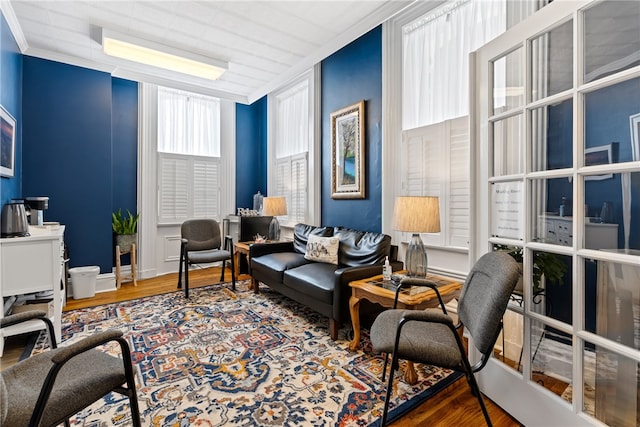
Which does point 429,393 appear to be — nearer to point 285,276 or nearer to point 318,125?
point 285,276

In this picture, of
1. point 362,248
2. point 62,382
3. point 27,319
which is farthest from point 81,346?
point 362,248

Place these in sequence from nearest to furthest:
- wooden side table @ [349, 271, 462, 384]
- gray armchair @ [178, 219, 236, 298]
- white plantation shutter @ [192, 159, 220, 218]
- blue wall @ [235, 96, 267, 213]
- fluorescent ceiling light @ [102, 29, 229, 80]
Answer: wooden side table @ [349, 271, 462, 384]
fluorescent ceiling light @ [102, 29, 229, 80]
gray armchair @ [178, 219, 236, 298]
white plantation shutter @ [192, 159, 220, 218]
blue wall @ [235, 96, 267, 213]

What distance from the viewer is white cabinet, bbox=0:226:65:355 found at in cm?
232

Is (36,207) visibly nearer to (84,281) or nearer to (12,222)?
(12,222)

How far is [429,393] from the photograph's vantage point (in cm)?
183

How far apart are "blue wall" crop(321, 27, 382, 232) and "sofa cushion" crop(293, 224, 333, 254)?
0.30m

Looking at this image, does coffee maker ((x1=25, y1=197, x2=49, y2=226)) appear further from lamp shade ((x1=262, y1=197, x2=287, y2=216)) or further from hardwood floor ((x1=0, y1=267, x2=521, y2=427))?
lamp shade ((x1=262, y1=197, x2=287, y2=216))

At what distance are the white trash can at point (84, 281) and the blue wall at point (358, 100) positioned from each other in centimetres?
308

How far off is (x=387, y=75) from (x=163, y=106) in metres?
3.70

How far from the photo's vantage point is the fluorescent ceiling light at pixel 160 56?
137 inches

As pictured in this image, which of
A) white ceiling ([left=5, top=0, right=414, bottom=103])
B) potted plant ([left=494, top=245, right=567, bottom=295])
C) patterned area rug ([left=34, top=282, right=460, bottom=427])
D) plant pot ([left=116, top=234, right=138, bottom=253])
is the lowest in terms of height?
patterned area rug ([left=34, top=282, right=460, bottom=427])

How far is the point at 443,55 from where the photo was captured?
274 cm

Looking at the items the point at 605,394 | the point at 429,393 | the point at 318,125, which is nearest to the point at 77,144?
the point at 318,125

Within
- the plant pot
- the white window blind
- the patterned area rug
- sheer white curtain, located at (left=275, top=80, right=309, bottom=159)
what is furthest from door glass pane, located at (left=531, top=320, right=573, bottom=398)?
the plant pot
